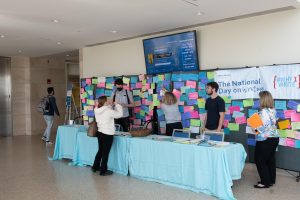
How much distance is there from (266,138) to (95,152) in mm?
2826

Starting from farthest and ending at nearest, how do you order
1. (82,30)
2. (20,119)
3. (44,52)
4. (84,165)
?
(20,119), (44,52), (82,30), (84,165)

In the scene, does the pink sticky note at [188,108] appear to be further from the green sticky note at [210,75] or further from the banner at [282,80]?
the banner at [282,80]

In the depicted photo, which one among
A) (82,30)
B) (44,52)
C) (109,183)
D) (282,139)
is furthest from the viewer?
(44,52)

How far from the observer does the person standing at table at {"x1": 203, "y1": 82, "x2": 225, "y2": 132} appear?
496 cm

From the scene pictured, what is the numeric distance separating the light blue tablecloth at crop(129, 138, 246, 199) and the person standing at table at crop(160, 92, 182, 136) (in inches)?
39.3

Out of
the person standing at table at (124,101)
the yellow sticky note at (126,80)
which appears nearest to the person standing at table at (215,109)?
the person standing at table at (124,101)

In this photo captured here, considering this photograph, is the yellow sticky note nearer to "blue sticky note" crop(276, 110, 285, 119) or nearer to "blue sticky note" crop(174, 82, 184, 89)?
"blue sticky note" crop(174, 82, 184, 89)

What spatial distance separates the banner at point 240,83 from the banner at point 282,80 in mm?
122

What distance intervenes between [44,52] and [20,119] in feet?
8.91

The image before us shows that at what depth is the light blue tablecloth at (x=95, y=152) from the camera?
5.10 meters

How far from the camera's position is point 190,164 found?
4.21 metres

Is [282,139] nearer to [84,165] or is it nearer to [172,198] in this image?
[172,198]

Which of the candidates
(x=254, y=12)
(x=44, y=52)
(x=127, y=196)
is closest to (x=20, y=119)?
(x=44, y=52)

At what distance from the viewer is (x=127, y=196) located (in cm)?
416
